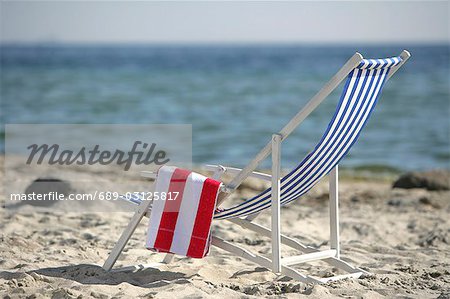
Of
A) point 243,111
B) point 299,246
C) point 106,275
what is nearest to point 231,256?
point 299,246

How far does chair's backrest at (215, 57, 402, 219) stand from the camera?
3.78 meters

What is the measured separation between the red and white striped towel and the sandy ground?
0.20 meters

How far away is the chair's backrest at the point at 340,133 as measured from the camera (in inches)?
149

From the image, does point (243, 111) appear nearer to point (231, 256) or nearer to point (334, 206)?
point (231, 256)

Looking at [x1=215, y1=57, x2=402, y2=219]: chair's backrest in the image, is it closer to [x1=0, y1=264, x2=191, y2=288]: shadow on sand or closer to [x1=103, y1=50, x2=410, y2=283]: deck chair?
[x1=103, y1=50, x2=410, y2=283]: deck chair

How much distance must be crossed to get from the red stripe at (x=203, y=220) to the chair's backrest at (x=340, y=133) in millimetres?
100

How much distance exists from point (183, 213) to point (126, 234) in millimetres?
407

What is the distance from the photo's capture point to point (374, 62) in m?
3.76

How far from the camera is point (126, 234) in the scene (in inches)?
167

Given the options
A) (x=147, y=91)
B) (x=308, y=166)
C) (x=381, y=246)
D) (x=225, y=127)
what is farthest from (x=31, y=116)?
(x=308, y=166)

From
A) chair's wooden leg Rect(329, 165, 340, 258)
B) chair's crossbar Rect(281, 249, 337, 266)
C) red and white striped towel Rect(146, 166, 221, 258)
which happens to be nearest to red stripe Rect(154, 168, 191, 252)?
red and white striped towel Rect(146, 166, 221, 258)

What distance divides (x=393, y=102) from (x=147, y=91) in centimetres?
883

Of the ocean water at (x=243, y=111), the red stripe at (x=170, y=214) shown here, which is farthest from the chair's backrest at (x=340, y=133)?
the ocean water at (x=243, y=111)

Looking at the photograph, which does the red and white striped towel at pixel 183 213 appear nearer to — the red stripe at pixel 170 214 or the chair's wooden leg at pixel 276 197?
the red stripe at pixel 170 214
